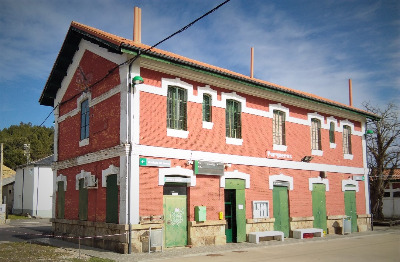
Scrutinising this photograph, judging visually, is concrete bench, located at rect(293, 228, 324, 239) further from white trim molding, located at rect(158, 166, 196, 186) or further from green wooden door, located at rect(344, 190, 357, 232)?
white trim molding, located at rect(158, 166, 196, 186)

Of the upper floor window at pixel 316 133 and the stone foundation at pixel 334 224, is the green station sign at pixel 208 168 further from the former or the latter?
the stone foundation at pixel 334 224

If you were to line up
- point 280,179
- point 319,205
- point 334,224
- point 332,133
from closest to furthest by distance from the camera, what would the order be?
point 280,179 → point 319,205 → point 334,224 → point 332,133

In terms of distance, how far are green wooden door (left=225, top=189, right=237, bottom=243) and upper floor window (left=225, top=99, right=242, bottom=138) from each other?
7.98ft

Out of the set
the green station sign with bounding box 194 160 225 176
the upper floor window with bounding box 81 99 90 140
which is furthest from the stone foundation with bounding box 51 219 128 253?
the upper floor window with bounding box 81 99 90 140

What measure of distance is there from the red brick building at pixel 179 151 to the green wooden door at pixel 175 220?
36mm

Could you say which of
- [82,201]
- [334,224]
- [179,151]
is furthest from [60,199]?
[334,224]

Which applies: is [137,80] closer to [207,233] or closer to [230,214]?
[207,233]

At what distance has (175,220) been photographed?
13617 millimetres

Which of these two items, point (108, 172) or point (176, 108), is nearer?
point (108, 172)

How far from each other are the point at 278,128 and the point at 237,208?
4.83 m

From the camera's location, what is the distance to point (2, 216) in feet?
91.4

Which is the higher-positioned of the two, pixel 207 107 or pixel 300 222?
pixel 207 107

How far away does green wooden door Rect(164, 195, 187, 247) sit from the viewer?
13384 millimetres

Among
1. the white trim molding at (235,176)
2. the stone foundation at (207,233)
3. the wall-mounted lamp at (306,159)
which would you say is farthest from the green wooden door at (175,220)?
the wall-mounted lamp at (306,159)
